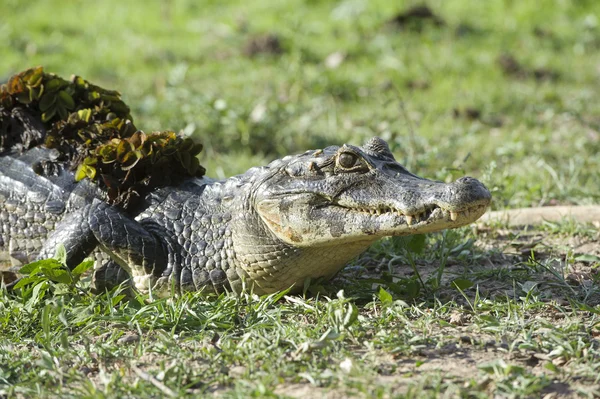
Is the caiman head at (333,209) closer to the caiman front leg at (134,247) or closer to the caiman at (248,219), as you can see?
the caiman at (248,219)

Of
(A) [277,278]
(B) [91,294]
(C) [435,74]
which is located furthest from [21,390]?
(C) [435,74]

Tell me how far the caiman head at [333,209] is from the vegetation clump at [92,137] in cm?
59

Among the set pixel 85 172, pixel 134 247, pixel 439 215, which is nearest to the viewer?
pixel 439 215

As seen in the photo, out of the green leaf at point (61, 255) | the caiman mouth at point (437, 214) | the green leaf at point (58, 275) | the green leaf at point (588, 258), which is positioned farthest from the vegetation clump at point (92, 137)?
the green leaf at point (588, 258)

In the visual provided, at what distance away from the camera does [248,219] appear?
3.96m

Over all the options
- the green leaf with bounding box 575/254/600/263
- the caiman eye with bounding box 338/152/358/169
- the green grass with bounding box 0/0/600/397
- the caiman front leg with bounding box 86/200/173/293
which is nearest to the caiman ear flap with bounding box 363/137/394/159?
the caiman eye with bounding box 338/152/358/169

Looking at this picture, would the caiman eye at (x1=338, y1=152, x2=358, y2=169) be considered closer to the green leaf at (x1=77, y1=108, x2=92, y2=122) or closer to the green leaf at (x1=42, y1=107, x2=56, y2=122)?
the green leaf at (x1=77, y1=108, x2=92, y2=122)

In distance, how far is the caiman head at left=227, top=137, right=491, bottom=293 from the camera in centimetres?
352

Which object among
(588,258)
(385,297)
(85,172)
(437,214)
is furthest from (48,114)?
(588,258)

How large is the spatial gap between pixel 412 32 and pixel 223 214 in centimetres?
627

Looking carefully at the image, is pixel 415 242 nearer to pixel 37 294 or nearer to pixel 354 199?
pixel 354 199

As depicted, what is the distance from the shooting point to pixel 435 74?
8852mm

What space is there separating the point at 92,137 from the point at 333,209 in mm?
1608

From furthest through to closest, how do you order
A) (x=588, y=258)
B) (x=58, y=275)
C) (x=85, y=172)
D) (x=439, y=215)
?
(x=588, y=258) → (x=85, y=172) → (x=58, y=275) → (x=439, y=215)
